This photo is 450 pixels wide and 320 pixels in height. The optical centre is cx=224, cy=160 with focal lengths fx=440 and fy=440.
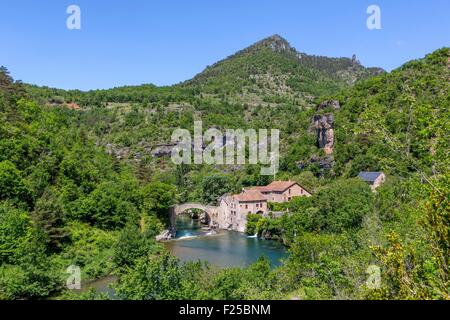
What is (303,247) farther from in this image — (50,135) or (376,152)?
(376,152)

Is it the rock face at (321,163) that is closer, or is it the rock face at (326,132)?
the rock face at (321,163)

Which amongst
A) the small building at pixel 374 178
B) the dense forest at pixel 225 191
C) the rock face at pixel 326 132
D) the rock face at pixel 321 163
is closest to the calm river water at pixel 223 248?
the dense forest at pixel 225 191

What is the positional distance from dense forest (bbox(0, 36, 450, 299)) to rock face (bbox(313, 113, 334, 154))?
154 centimetres

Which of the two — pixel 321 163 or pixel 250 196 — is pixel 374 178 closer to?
pixel 321 163

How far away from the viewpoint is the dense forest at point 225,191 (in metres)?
10.1

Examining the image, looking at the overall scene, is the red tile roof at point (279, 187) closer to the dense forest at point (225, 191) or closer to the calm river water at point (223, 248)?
the dense forest at point (225, 191)

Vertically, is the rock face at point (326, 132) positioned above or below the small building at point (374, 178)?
above

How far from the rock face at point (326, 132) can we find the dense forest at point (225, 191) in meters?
1.54

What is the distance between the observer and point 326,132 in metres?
74.1

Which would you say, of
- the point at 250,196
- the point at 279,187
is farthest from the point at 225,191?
the point at 279,187

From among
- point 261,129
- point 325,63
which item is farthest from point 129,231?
point 325,63

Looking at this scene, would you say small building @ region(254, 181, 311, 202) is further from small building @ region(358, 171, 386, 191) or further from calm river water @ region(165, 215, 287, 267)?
calm river water @ region(165, 215, 287, 267)

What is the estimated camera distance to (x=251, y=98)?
132125mm
